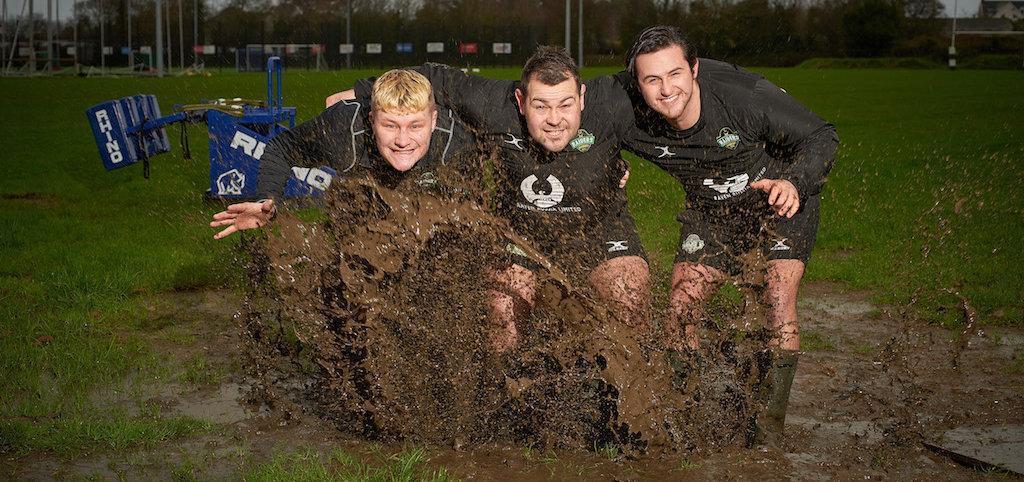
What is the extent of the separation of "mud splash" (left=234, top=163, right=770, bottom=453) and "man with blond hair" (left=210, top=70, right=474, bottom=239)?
17 cm

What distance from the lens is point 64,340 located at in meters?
6.64

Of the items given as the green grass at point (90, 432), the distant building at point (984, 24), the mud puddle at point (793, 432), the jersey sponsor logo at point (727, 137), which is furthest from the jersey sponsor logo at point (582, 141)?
the distant building at point (984, 24)

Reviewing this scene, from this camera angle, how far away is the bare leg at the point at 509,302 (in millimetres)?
5461

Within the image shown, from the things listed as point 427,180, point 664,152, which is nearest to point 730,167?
point 664,152

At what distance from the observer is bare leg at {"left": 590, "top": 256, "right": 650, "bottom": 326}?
5316 millimetres

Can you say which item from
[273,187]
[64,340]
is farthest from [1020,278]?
[64,340]

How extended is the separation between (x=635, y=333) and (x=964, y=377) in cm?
222

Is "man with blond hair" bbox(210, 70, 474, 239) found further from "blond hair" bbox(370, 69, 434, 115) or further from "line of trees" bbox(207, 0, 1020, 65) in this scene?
"line of trees" bbox(207, 0, 1020, 65)

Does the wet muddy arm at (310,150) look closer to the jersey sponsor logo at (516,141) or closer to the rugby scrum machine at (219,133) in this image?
the jersey sponsor logo at (516,141)

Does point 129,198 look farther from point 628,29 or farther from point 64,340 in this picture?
point 628,29

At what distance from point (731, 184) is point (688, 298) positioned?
0.67 m

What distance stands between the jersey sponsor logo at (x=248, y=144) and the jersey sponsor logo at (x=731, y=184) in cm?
676

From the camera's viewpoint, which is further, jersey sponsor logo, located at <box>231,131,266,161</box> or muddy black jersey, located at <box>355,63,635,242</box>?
jersey sponsor logo, located at <box>231,131,266,161</box>

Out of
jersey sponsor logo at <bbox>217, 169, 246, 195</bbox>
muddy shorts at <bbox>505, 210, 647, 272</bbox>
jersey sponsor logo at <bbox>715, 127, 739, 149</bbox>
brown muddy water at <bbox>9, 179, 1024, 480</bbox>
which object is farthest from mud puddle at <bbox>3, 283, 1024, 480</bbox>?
jersey sponsor logo at <bbox>217, 169, 246, 195</bbox>
